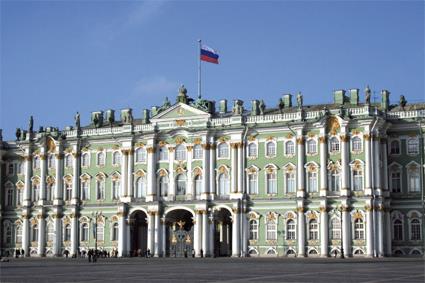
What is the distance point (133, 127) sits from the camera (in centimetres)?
9638

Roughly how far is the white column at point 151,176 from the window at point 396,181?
2683cm

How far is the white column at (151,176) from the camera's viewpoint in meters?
93.2

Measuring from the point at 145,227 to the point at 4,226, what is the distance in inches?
817

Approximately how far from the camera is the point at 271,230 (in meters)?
87.7

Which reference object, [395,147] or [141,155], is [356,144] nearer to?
[395,147]

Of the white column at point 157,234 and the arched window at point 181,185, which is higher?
the arched window at point 181,185

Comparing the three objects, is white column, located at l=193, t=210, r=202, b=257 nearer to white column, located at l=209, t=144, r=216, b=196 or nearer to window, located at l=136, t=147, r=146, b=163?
white column, located at l=209, t=144, r=216, b=196

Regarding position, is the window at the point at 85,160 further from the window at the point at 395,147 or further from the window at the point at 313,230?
the window at the point at 395,147

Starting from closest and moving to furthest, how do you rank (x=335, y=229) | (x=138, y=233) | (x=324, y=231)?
1. (x=324, y=231)
2. (x=335, y=229)
3. (x=138, y=233)

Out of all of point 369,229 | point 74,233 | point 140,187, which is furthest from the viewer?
point 74,233

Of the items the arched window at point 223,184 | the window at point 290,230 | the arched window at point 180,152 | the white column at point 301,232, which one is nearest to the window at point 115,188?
the arched window at point 180,152

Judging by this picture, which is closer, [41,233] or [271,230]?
[271,230]

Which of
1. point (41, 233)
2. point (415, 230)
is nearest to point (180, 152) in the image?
point (41, 233)

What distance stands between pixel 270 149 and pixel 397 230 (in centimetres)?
1602
